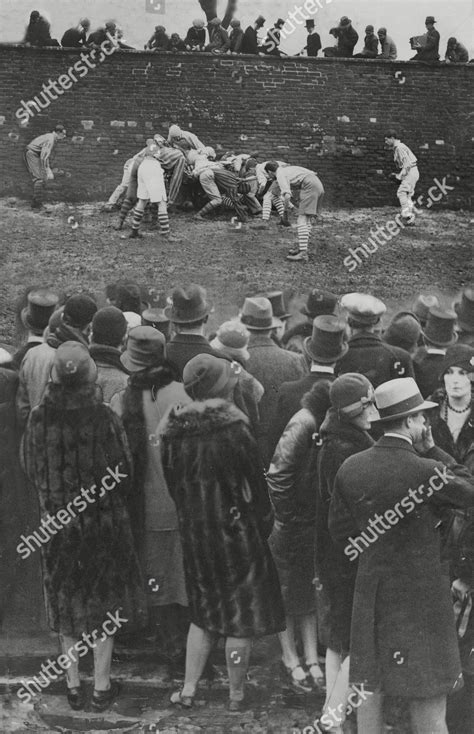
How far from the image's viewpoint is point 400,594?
5180mm

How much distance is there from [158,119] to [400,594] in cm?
348

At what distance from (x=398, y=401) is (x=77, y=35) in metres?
3.22

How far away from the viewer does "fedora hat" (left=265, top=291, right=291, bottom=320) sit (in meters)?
6.19

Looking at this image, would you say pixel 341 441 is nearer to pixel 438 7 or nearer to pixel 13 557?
pixel 13 557

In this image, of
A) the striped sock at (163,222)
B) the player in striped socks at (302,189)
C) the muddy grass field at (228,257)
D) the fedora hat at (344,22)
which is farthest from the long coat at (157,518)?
the fedora hat at (344,22)

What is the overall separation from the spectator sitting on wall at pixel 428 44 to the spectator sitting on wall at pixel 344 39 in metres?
0.40

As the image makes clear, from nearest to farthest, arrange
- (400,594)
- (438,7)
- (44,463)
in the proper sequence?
(400,594) → (44,463) → (438,7)

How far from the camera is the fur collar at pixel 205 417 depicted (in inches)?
223

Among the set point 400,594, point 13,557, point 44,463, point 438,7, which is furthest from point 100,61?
point 400,594

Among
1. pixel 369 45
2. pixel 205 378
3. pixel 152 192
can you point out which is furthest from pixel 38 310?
pixel 369 45

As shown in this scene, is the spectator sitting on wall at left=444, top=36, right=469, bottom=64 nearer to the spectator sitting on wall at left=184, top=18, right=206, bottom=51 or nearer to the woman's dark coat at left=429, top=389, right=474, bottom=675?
the spectator sitting on wall at left=184, top=18, right=206, bottom=51

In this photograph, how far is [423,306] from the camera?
6211 mm

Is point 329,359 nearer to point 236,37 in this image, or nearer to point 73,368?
point 73,368

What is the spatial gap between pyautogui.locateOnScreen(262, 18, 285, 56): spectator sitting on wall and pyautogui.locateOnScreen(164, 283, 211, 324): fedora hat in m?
1.73
